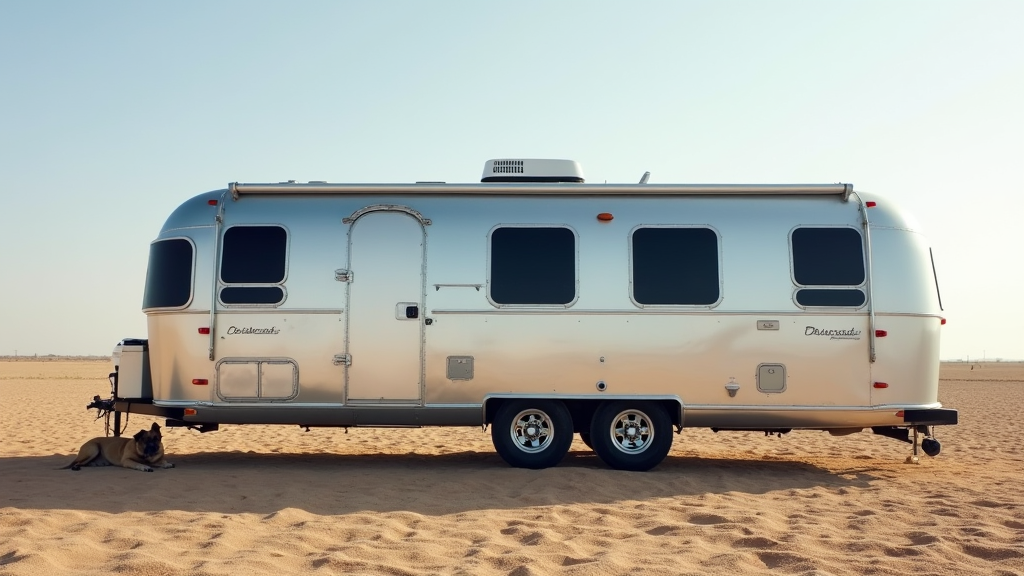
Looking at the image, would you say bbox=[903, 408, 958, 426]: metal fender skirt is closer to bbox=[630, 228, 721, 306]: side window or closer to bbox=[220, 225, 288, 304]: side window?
bbox=[630, 228, 721, 306]: side window

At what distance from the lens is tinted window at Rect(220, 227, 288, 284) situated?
916cm

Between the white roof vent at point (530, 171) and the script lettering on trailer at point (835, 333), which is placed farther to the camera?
the white roof vent at point (530, 171)

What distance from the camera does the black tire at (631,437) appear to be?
9086 mm

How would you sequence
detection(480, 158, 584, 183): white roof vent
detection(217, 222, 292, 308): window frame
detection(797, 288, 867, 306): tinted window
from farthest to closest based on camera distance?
detection(480, 158, 584, 183): white roof vent
detection(217, 222, 292, 308): window frame
detection(797, 288, 867, 306): tinted window

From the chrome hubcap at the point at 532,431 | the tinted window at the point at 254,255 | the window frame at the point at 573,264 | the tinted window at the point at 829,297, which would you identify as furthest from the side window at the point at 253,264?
the tinted window at the point at 829,297

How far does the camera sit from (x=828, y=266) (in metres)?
9.10

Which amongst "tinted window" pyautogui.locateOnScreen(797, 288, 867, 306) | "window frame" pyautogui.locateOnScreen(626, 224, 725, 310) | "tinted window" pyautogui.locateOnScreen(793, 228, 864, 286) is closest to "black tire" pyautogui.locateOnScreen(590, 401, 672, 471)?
"window frame" pyautogui.locateOnScreen(626, 224, 725, 310)

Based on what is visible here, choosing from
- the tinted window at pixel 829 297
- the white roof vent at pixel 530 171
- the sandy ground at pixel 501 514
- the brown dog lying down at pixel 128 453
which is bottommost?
the sandy ground at pixel 501 514

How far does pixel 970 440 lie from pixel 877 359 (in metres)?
6.38

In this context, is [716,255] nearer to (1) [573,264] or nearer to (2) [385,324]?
(1) [573,264]

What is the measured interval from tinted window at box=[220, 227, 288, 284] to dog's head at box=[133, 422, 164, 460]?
6.30ft

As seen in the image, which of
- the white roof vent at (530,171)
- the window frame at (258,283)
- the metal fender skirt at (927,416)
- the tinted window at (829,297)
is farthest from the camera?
the white roof vent at (530,171)

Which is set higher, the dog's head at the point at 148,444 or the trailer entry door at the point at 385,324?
the trailer entry door at the point at 385,324

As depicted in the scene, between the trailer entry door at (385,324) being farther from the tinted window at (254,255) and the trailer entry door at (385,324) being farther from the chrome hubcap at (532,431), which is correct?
the chrome hubcap at (532,431)
